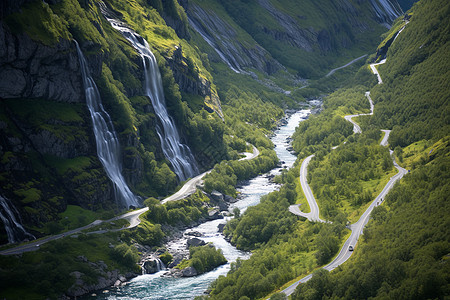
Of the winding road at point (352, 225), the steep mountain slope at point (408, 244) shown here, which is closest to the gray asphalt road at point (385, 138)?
the winding road at point (352, 225)

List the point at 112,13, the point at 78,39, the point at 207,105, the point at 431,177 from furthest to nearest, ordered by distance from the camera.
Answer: the point at 207,105 → the point at 112,13 → the point at 78,39 → the point at 431,177

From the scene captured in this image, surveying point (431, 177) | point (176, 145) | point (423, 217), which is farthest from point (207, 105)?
point (423, 217)

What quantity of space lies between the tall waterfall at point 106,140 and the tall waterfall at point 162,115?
75.1 feet

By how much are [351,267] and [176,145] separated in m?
83.3

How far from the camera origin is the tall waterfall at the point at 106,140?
4705 inches

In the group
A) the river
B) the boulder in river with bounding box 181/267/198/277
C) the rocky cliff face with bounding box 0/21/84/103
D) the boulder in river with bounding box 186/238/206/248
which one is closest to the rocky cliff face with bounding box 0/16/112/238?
the rocky cliff face with bounding box 0/21/84/103

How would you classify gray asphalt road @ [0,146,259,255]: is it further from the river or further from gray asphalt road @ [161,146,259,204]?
the river

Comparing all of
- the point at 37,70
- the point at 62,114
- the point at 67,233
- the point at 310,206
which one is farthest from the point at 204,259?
the point at 37,70

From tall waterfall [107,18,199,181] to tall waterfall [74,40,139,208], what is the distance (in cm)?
2289

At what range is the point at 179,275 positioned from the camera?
313ft

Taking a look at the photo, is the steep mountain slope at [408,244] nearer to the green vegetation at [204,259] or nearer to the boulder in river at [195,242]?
the green vegetation at [204,259]

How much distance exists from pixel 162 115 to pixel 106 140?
3414cm

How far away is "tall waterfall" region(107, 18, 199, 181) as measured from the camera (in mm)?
148500

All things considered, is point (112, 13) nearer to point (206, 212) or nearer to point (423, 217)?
point (206, 212)
